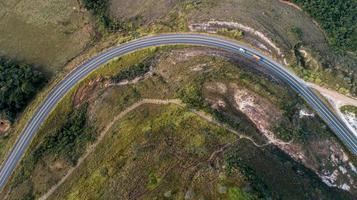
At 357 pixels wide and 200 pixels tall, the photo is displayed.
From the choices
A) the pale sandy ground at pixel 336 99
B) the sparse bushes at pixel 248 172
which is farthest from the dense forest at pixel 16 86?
the pale sandy ground at pixel 336 99

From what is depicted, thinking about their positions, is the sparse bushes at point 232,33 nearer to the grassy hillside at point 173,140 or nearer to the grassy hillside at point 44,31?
the grassy hillside at point 173,140

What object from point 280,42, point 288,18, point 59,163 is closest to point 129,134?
point 59,163

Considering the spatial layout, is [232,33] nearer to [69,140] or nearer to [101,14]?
[101,14]

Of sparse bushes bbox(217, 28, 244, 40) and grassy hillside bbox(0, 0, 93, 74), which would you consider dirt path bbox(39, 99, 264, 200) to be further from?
grassy hillside bbox(0, 0, 93, 74)

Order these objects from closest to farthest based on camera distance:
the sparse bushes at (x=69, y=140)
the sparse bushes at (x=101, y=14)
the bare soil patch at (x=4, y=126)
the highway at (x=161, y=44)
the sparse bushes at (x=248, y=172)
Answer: the sparse bushes at (x=248, y=172) < the sparse bushes at (x=69, y=140) < the highway at (x=161, y=44) < the bare soil patch at (x=4, y=126) < the sparse bushes at (x=101, y=14)

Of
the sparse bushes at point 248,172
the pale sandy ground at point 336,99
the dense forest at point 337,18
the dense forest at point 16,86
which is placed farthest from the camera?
the dense forest at point 337,18

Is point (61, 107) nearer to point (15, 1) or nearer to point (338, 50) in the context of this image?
point (15, 1)

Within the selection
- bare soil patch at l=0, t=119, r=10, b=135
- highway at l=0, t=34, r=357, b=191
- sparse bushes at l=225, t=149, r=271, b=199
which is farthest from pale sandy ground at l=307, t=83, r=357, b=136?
bare soil patch at l=0, t=119, r=10, b=135
